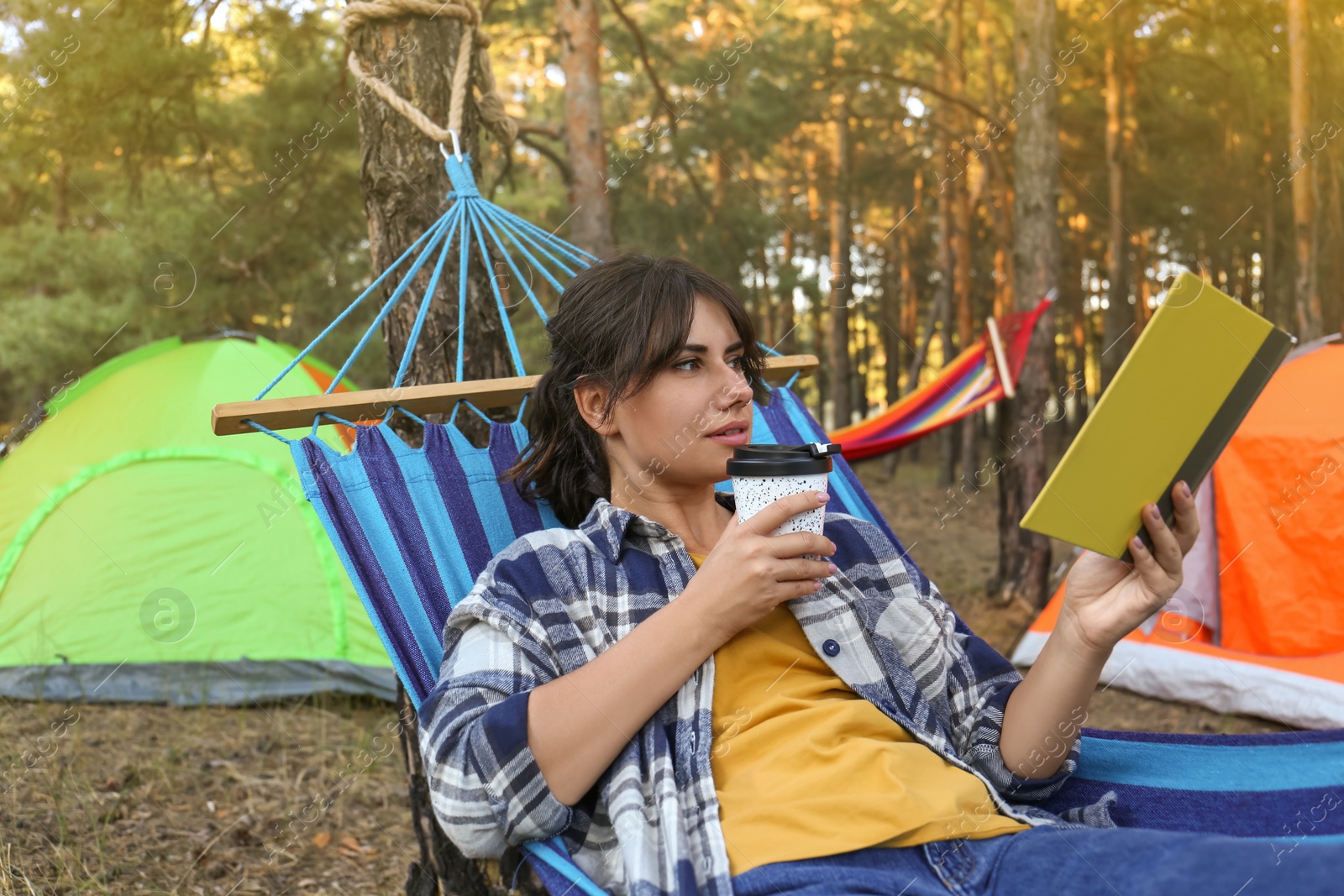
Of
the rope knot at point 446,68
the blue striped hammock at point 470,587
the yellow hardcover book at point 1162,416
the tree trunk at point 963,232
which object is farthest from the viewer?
the tree trunk at point 963,232

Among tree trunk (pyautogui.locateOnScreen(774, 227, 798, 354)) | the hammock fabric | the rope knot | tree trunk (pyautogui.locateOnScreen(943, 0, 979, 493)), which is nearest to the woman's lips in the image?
the rope knot

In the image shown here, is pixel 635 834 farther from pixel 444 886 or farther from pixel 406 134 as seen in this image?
pixel 406 134

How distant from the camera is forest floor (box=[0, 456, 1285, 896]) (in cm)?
227

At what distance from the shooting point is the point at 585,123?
5625 mm

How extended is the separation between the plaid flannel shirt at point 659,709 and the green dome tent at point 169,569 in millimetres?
2465

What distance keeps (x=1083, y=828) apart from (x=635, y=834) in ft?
1.68

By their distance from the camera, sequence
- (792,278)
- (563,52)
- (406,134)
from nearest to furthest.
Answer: (406,134) < (563,52) < (792,278)

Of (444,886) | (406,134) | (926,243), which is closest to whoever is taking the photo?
(444,886)

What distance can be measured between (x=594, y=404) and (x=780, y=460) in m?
0.44

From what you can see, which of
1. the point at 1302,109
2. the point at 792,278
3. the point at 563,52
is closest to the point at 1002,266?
the point at 792,278

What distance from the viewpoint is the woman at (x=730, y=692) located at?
116 cm

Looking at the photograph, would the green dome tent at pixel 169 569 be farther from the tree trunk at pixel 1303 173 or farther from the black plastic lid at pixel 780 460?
the tree trunk at pixel 1303 173

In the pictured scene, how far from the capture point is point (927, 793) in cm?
123

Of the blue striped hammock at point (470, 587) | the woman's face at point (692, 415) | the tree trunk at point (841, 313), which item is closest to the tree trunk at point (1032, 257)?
the blue striped hammock at point (470, 587)
